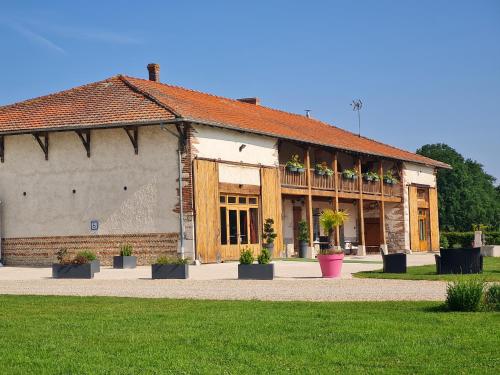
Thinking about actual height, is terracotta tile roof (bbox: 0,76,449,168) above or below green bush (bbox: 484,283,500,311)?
above

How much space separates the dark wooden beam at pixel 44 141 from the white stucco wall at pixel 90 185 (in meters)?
0.14

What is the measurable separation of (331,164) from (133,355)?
96.9 feet

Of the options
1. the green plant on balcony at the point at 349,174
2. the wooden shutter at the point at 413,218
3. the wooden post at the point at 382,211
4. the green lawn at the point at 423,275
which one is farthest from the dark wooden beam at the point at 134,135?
the wooden shutter at the point at 413,218

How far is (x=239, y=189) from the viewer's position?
27812 mm

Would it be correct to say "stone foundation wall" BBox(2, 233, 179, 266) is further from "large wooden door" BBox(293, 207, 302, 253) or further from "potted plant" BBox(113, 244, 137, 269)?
"large wooden door" BBox(293, 207, 302, 253)

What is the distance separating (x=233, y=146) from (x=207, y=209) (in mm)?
2805

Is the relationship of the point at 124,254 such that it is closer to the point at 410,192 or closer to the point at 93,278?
the point at 93,278

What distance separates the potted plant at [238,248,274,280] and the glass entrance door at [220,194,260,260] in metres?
7.80

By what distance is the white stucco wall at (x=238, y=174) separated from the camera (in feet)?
88.8

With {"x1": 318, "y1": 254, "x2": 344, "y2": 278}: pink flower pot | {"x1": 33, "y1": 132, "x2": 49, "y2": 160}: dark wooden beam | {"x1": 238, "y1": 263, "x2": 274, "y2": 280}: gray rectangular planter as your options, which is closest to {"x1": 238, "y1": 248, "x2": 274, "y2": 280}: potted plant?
{"x1": 238, "y1": 263, "x2": 274, "y2": 280}: gray rectangular planter

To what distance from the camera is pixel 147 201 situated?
1012 inches

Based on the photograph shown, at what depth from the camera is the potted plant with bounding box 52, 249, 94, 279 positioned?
67.1ft

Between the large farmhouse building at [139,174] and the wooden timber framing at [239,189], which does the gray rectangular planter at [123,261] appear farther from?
the wooden timber framing at [239,189]

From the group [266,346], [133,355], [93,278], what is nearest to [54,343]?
[133,355]
